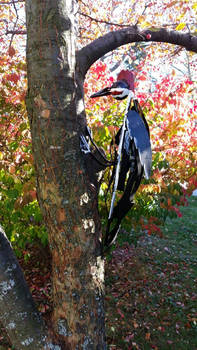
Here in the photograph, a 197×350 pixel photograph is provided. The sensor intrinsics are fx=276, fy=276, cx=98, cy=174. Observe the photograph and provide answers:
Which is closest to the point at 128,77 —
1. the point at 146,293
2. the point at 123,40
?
the point at 123,40

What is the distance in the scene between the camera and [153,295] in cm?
520

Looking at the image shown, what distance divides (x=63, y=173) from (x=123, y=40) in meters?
1.37

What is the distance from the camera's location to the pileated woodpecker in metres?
1.84

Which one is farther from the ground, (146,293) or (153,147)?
(153,147)

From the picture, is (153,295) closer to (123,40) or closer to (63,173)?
(63,173)

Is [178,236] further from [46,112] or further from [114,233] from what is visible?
[46,112]

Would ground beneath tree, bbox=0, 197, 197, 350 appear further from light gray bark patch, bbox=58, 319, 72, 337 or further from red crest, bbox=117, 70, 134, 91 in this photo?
red crest, bbox=117, 70, 134, 91

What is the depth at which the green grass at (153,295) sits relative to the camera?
4070mm

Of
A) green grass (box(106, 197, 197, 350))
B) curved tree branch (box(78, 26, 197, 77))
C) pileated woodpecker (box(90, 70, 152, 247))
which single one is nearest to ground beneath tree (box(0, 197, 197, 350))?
green grass (box(106, 197, 197, 350))

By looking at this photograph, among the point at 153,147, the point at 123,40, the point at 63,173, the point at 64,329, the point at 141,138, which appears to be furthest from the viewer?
the point at 153,147

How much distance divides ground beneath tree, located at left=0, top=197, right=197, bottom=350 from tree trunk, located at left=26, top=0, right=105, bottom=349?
2.23 m

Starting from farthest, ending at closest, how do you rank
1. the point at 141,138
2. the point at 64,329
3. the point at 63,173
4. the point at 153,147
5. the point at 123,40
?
the point at 153,147 < the point at 123,40 < the point at 64,329 < the point at 63,173 < the point at 141,138

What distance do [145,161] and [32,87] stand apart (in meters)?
0.96

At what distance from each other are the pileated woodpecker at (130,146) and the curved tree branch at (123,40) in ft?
1.33
